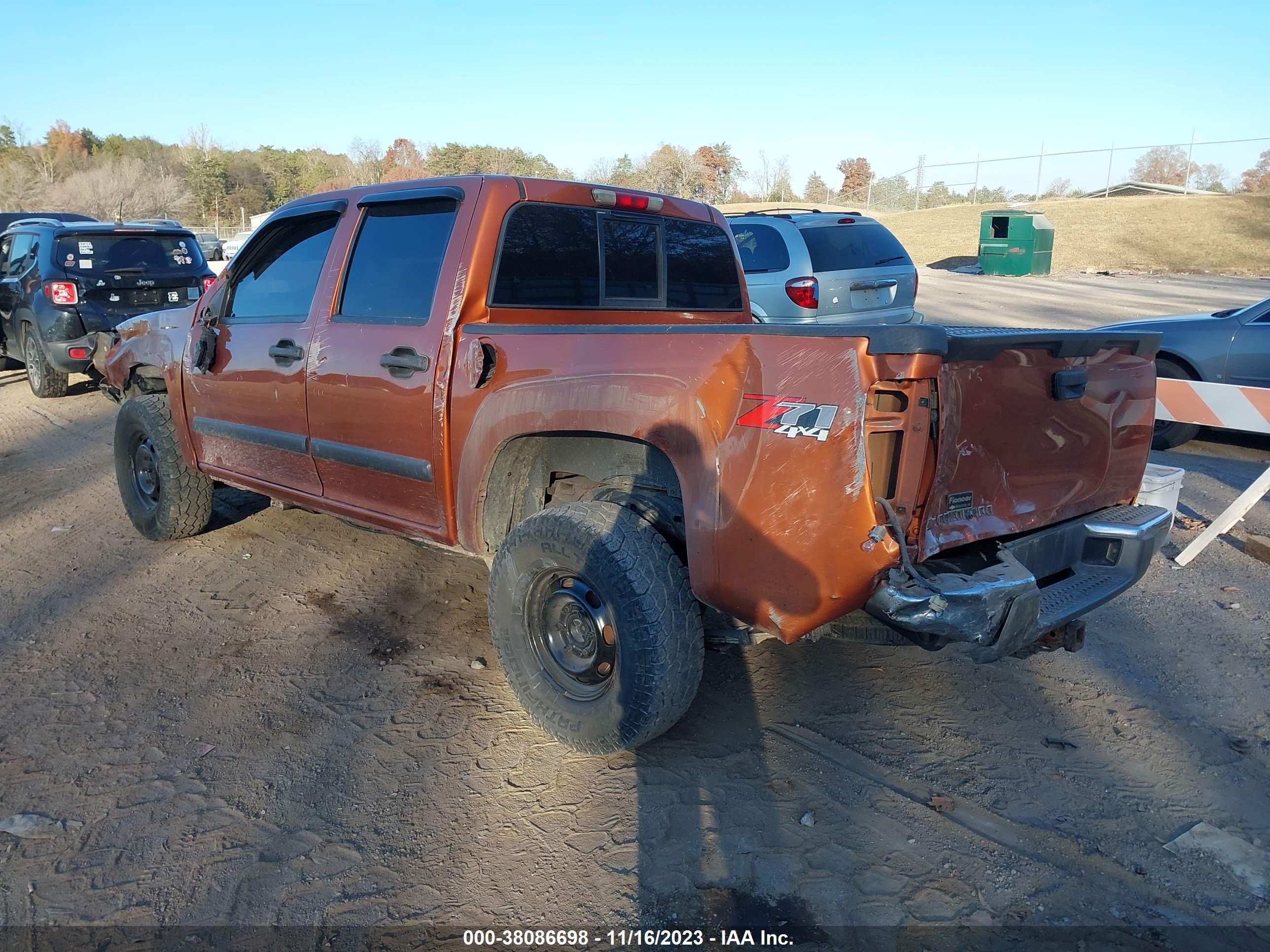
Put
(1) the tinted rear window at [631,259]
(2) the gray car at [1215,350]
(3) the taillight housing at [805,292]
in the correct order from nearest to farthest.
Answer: (1) the tinted rear window at [631,259], (2) the gray car at [1215,350], (3) the taillight housing at [805,292]

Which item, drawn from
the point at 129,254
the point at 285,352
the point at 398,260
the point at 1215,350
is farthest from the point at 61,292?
the point at 1215,350

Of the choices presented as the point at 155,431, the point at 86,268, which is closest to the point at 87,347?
the point at 86,268

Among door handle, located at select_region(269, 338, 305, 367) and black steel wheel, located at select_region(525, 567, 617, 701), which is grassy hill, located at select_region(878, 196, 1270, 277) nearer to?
door handle, located at select_region(269, 338, 305, 367)

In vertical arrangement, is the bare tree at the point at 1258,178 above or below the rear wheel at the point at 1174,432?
above

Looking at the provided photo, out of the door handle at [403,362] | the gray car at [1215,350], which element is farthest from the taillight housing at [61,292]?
the gray car at [1215,350]

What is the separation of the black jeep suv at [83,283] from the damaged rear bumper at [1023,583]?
370 inches

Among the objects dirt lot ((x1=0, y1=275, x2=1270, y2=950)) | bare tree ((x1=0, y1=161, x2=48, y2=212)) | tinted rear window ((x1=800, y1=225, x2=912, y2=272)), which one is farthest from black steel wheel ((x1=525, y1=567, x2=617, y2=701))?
bare tree ((x1=0, y1=161, x2=48, y2=212))

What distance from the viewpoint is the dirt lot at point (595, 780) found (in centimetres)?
264

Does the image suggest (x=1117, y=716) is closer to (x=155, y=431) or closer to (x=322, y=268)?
(x=322, y=268)

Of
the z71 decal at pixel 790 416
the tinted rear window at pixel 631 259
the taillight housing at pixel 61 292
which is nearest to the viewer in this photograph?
the z71 decal at pixel 790 416

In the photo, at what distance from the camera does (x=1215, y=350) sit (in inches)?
311

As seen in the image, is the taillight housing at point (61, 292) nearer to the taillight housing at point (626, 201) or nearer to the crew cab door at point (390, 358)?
the crew cab door at point (390, 358)

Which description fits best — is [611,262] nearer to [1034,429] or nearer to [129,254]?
[1034,429]

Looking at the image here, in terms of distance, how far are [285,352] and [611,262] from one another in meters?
1.58
